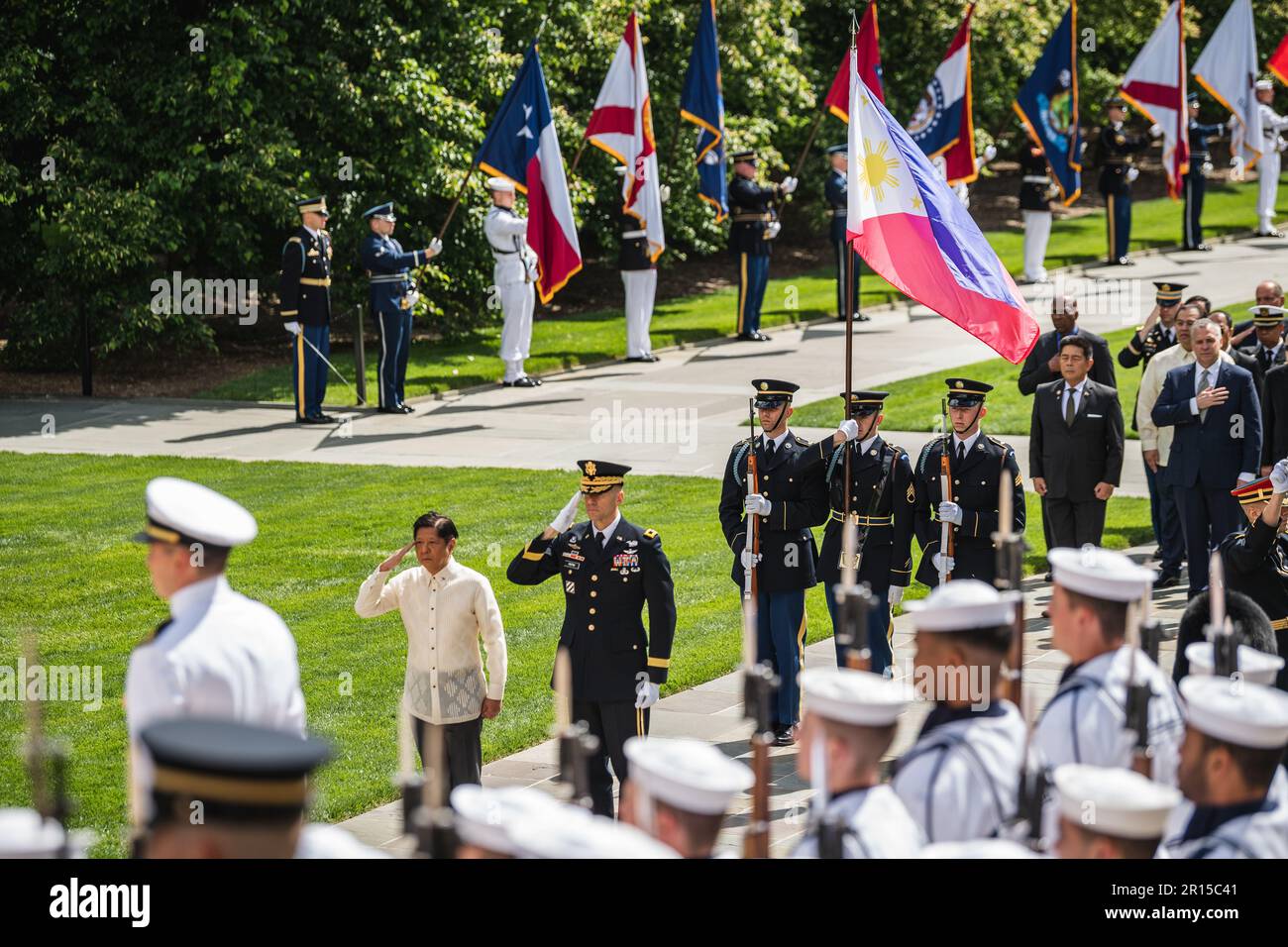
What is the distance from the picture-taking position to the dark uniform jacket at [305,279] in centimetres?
1873

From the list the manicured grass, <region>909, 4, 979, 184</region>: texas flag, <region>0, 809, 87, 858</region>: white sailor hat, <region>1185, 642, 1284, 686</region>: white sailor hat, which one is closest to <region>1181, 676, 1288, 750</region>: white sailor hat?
<region>1185, 642, 1284, 686</region>: white sailor hat

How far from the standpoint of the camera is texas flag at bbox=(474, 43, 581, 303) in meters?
18.0

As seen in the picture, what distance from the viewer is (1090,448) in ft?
37.9

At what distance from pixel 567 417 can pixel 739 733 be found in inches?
363

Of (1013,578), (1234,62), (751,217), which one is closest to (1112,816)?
(1013,578)

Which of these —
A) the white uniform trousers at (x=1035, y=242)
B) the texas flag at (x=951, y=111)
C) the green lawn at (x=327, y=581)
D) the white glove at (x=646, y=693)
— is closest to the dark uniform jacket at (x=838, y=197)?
the texas flag at (x=951, y=111)

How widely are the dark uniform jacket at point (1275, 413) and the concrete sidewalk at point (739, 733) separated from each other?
1.23 metres

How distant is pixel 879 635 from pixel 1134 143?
20331 millimetres

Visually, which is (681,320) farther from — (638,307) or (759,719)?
(759,719)

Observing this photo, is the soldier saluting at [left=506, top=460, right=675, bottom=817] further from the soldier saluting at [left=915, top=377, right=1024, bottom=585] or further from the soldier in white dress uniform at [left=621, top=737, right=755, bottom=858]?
the soldier in white dress uniform at [left=621, top=737, right=755, bottom=858]

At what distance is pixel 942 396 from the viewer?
730 inches

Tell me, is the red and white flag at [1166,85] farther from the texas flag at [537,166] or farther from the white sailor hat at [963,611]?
the white sailor hat at [963,611]
